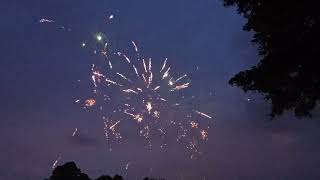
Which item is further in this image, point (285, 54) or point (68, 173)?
point (68, 173)

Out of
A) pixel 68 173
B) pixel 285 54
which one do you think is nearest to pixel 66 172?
pixel 68 173

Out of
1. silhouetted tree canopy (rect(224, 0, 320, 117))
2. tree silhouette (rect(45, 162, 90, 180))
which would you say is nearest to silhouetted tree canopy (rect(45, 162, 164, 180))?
tree silhouette (rect(45, 162, 90, 180))

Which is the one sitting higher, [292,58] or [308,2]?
[308,2]

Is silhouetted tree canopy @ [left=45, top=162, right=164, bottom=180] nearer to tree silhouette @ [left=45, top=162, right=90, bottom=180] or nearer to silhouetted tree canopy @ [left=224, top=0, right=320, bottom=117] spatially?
tree silhouette @ [left=45, top=162, right=90, bottom=180]

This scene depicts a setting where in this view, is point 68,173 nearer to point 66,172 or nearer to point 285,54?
point 66,172

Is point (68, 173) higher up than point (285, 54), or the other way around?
point (68, 173)

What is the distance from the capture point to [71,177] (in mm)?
70000

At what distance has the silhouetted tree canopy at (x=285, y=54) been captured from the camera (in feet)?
63.1

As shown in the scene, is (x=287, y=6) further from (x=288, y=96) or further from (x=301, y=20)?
(x=288, y=96)

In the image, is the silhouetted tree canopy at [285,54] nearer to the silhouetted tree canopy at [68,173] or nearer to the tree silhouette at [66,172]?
the silhouetted tree canopy at [68,173]

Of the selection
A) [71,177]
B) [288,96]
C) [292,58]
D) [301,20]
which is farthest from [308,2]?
[71,177]

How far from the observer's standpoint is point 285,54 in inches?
782

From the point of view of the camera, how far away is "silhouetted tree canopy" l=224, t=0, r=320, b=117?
63.1ft

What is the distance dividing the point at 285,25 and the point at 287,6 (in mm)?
682
